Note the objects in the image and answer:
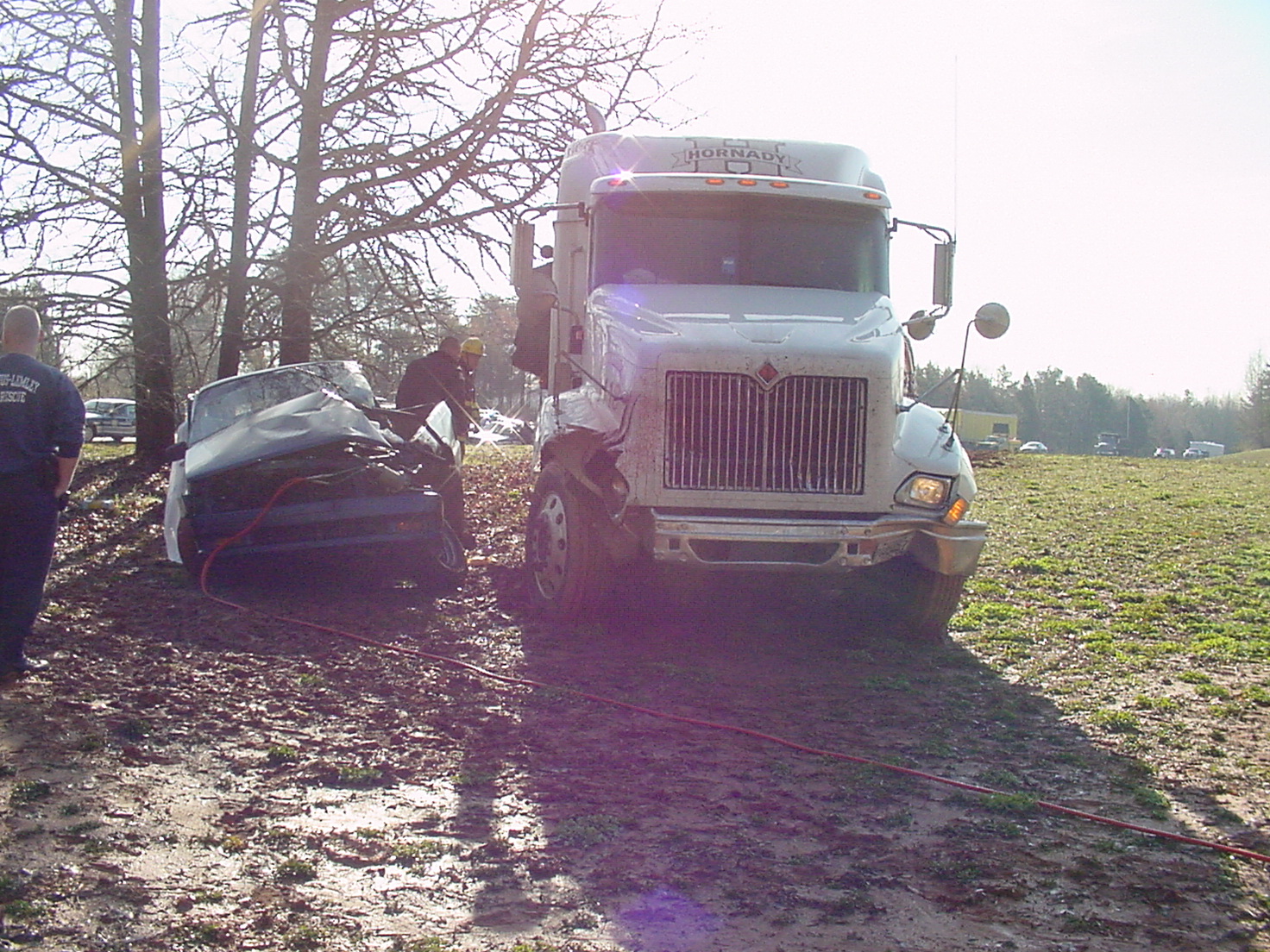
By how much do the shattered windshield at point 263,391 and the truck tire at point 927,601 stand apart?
17.5 feet

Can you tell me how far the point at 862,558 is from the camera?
7332 mm

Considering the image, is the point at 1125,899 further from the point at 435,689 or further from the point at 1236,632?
the point at 1236,632

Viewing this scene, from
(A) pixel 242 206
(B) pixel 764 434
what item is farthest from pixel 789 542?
(A) pixel 242 206

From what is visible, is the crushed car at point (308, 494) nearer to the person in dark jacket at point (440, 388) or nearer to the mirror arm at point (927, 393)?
the person in dark jacket at point (440, 388)

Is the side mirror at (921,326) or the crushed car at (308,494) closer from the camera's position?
the side mirror at (921,326)

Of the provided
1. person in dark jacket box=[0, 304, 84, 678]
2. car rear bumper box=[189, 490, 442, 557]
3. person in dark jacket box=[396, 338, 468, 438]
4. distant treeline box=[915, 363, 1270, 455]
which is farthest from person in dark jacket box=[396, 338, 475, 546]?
distant treeline box=[915, 363, 1270, 455]

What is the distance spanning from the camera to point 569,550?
26.1 ft

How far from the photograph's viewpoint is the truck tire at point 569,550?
792 cm

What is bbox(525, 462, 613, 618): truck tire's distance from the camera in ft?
26.0

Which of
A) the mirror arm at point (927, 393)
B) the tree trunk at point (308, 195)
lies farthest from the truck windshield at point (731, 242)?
the tree trunk at point (308, 195)

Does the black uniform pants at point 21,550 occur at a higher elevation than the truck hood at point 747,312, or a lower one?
lower

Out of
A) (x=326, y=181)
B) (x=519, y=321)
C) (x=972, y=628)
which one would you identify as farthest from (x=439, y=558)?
(x=326, y=181)

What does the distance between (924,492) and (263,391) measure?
242 inches

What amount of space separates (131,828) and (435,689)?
2410 millimetres
